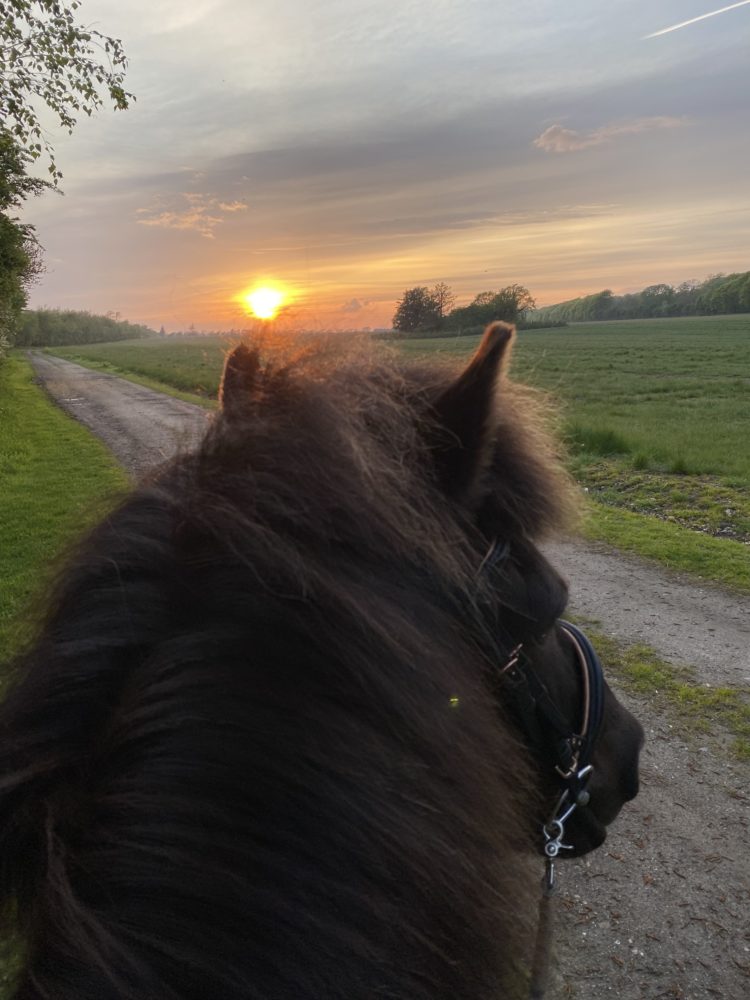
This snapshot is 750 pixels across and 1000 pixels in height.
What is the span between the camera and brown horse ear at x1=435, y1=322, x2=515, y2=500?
1195 mm

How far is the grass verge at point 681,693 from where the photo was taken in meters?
4.83

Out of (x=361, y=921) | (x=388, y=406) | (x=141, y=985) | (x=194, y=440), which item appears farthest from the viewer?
(x=194, y=440)

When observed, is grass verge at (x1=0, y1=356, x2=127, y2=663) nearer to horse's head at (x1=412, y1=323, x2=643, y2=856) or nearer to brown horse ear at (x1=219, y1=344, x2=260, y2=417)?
brown horse ear at (x1=219, y1=344, x2=260, y2=417)

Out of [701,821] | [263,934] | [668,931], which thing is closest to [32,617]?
[263,934]

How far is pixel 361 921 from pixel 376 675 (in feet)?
1.12

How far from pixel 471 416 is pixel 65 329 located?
139478mm

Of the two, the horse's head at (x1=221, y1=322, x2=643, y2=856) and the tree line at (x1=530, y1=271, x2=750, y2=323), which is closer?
the horse's head at (x1=221, y1=322, x2=643, y2=856)

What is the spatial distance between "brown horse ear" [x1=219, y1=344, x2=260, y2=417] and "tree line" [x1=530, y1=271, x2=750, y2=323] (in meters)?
106

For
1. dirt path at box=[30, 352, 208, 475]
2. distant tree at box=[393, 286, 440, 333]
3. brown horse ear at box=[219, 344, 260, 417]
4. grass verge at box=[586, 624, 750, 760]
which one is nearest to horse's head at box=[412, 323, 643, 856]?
brown horse ear at box=[219, 344, 260, 417]

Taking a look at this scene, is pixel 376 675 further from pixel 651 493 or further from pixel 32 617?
pixel 651 493

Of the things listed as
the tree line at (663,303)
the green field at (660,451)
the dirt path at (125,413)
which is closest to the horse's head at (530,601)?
the green field at (660,451)

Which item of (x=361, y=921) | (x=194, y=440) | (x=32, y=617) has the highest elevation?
(x=194, y=440)

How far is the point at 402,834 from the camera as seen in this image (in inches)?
40.6

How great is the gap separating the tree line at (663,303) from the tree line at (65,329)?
80271 millimetres
